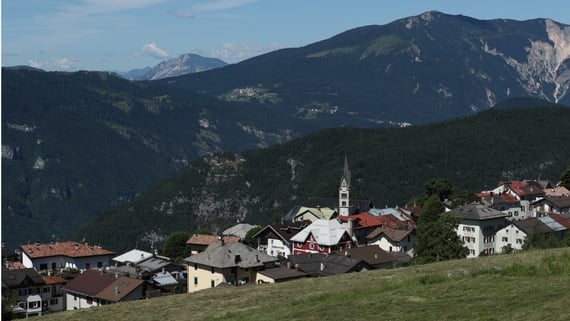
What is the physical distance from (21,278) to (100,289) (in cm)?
1150

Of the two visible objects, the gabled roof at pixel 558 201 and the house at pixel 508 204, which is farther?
the house at pixel 508 204

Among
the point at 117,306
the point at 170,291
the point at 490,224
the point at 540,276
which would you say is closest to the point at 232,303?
the point at 117,306

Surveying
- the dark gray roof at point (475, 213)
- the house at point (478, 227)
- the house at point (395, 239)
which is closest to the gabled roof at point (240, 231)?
the house at point (395, 239)

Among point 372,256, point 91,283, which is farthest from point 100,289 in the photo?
point 372,256

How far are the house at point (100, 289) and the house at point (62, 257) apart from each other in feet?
93.5

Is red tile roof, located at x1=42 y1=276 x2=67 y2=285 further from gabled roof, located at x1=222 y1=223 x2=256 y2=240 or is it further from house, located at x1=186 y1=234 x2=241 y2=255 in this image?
gabled roof, located at x1=222 y1=223 x2=256 y2=240

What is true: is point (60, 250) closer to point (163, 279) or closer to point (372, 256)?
point (163, 279)

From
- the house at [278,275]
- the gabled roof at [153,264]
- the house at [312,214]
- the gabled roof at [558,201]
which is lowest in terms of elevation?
the gabled roof at [153,264]

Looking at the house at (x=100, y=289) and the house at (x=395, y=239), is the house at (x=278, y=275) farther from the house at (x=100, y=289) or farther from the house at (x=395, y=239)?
the house at (x=395, y=239)

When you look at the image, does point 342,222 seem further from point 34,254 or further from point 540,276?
point 540,276

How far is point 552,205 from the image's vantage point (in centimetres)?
11975

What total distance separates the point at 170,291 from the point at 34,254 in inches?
1396

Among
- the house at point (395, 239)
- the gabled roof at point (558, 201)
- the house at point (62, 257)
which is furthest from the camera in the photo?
the gabled roof at point (558, 201)

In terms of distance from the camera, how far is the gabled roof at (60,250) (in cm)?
10006
